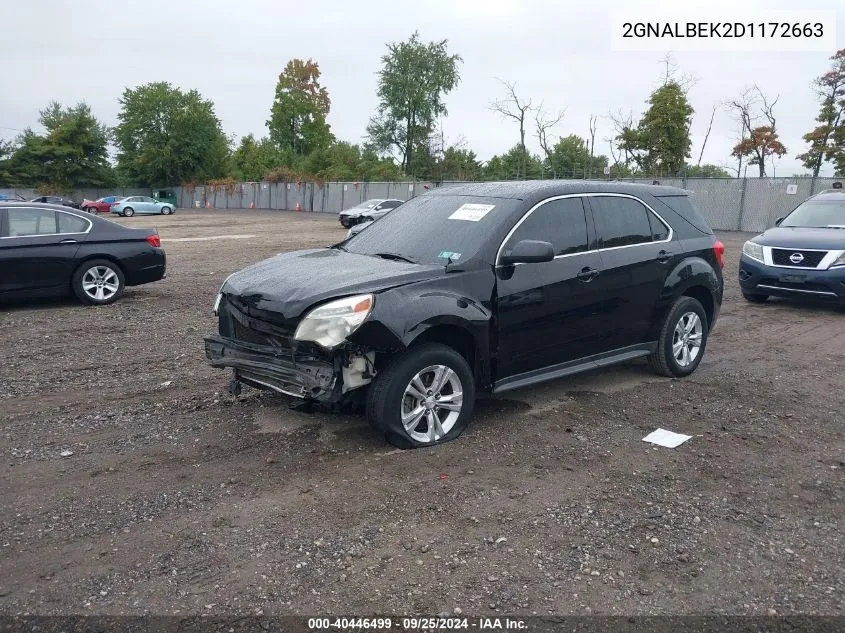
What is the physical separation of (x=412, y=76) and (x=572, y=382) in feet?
215

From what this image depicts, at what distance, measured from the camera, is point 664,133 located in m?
39.5

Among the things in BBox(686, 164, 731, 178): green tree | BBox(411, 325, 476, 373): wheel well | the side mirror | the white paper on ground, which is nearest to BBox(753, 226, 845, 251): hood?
the white paper on ground

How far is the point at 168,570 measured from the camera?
Answer: 11.4 feet

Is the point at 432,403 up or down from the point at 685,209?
down

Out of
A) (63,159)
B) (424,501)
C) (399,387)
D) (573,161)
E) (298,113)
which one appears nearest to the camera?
(424,501)

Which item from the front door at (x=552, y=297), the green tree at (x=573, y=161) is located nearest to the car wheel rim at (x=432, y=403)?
the front door at (x=552, y=297)

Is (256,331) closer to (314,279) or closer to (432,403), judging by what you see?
(314,279)

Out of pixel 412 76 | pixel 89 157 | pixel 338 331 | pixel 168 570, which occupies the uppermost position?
pixel 412 76

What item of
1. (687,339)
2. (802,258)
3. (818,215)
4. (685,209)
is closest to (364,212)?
(818,215)

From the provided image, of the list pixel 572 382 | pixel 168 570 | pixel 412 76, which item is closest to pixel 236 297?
pixel 168 570

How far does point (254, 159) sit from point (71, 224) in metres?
78.5

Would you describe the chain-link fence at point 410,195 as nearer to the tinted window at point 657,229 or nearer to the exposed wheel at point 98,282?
the tinted window at point 657,229

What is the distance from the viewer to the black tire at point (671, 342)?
668 cm

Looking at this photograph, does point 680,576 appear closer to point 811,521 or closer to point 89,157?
point 811,521
